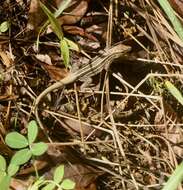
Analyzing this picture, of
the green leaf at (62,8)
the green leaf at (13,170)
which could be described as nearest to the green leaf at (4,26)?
the green leaf at (62,8)

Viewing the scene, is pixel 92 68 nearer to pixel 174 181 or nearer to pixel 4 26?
pixel 4 26

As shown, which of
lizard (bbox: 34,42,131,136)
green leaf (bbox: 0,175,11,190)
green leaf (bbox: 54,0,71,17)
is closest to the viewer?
green leaf (bbox: 0,175,11,190)

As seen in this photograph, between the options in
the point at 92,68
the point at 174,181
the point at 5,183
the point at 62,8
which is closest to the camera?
the point at 174,181

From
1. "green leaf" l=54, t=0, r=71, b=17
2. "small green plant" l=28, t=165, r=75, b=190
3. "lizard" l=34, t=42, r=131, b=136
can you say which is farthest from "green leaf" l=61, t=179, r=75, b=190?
"green leaf" l=54, t=0, r=71, b=17

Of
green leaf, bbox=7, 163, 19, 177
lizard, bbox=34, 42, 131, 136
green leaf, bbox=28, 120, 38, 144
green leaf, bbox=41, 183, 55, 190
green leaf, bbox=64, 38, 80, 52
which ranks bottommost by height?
green leaf, bbox=41, 183, 55, 190

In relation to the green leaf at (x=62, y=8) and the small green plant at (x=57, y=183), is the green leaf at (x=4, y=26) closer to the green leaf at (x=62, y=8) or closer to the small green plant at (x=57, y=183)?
the green leaf at (x=62, y=8)

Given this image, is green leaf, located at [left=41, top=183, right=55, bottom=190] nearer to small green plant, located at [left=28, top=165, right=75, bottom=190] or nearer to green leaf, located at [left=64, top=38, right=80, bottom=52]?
small green plant, located at [left=28, top=165, right=75, bottom=190]

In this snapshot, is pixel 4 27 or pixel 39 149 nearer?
pixel 39 149

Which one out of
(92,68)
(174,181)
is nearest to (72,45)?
(92,68)
